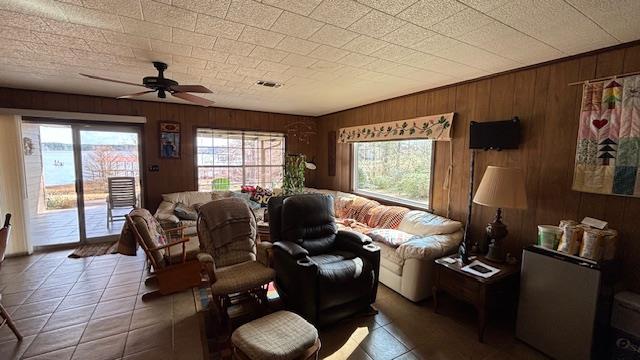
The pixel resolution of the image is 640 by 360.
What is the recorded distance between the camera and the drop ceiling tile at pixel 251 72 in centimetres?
282

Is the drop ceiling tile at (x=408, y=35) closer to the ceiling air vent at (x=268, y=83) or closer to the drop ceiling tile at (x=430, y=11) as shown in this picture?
the drop ceiling tile at (x=430, y=11)

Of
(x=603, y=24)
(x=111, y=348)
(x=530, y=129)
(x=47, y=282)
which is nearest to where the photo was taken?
(x=603, y=24)

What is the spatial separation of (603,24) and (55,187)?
264 inches

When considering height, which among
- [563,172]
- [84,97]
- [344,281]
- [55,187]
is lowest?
[344,281]

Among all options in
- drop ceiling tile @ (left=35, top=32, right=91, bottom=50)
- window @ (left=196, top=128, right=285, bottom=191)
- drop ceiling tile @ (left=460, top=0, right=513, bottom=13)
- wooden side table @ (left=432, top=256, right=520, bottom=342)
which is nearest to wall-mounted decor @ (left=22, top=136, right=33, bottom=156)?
window @ (left=196, top=128, right=285, bottom=191)

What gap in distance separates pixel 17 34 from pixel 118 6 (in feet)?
3.96

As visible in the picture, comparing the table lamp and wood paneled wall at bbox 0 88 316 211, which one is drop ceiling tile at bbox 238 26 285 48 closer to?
the table lamp

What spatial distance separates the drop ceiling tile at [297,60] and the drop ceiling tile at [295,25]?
Result: 0.45 meters

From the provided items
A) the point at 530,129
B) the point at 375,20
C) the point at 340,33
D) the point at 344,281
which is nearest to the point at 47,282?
the point at 344,281

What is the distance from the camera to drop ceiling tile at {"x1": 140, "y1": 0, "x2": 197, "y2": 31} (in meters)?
1.60

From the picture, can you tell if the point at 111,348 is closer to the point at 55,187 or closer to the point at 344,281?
the point at 344,281

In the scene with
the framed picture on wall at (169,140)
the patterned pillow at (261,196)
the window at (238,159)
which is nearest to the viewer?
the framed picture on wall at (169,140)

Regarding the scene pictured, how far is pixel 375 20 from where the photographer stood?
1740 mm

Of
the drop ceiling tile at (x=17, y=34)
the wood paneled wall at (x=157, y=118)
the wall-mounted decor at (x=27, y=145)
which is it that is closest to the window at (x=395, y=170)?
the wood paneled wall at (x=157, y=118)
